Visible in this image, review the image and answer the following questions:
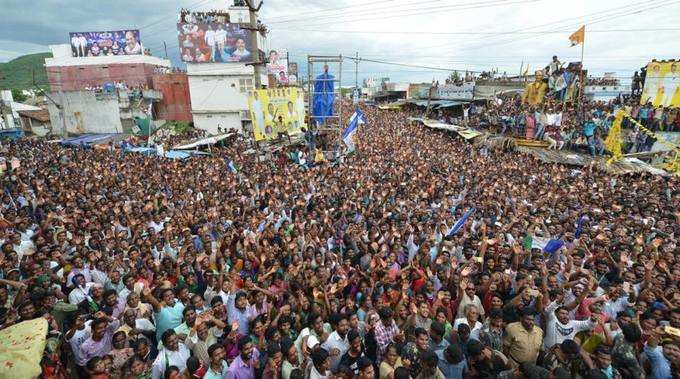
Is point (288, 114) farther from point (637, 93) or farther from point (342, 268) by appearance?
point (637, 93)

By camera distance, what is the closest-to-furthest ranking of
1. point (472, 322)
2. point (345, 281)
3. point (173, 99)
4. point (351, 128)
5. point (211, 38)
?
point (472, 322), point (345, 281), point (351, 128), point (211, 38), point (173, 99)

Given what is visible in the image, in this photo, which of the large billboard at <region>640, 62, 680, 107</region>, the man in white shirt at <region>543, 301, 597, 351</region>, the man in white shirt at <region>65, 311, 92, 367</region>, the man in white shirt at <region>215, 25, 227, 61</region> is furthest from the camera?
the man in white shirt at <region>215, 25, 227, 61</region>

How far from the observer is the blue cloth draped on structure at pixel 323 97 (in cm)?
1562

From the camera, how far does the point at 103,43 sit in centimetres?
4047

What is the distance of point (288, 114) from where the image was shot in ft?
54.1

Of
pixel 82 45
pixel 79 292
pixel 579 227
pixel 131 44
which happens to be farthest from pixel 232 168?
pixel 82 45

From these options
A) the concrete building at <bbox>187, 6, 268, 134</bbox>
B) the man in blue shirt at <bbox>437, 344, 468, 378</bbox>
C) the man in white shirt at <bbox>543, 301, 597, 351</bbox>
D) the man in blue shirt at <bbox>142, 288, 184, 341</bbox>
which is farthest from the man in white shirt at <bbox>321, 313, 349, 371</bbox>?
the concrete building at <bbox>187, 6, 268, 134</bbox>

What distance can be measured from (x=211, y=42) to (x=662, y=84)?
31.2 metres

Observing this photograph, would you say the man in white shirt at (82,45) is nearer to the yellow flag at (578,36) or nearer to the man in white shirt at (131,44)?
the man in white shirt at (131,44)

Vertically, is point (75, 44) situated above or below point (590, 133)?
above

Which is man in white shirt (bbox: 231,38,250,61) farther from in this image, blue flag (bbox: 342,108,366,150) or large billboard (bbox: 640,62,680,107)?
large billboard (bbox: 640,62,680,107)

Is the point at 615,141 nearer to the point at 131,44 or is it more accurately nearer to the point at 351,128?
the point at 351,128

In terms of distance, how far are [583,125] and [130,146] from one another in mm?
25092

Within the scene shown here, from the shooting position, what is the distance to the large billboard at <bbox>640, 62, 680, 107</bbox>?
1739 centimetres
